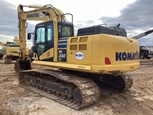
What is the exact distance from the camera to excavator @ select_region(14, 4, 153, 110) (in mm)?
5391

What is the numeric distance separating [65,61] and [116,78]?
91.1 inches

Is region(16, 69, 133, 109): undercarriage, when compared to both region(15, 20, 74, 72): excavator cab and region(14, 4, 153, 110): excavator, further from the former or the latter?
region(15, 20, 74, 72): excavator cab

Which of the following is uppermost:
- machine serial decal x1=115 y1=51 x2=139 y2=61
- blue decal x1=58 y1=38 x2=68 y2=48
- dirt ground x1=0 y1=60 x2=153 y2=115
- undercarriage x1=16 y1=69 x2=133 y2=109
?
blue decal x1=58 y1=38 x2=68 y2=48

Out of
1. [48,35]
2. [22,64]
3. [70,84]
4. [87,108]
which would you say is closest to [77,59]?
[70,84]

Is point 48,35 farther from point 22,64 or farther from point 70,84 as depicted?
point 22,64

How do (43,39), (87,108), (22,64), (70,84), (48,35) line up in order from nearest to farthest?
(87,108), (70,84), (48,35), (43,39), (22,64)

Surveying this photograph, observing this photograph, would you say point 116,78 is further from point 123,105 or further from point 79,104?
point 79,104

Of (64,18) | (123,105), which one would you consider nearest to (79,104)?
(123,105)

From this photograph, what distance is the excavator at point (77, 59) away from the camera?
5.39m

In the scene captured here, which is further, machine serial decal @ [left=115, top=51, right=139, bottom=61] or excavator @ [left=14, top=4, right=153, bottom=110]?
machine serial decal @ [left=115, top=51, right=139, bottom=61]

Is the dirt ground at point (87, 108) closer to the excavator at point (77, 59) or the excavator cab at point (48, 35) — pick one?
the excavator at point (77, 59)

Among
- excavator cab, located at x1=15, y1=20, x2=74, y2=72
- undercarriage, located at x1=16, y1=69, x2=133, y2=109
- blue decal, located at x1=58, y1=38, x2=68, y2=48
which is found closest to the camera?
undercarriage, located at x1=16, y1=69, x2=133, y2=109

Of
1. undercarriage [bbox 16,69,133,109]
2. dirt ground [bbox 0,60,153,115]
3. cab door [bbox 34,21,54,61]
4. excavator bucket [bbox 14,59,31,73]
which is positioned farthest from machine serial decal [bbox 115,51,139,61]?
excavator bucket [bbox 14,59,31,73]

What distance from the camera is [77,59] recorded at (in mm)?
5820
